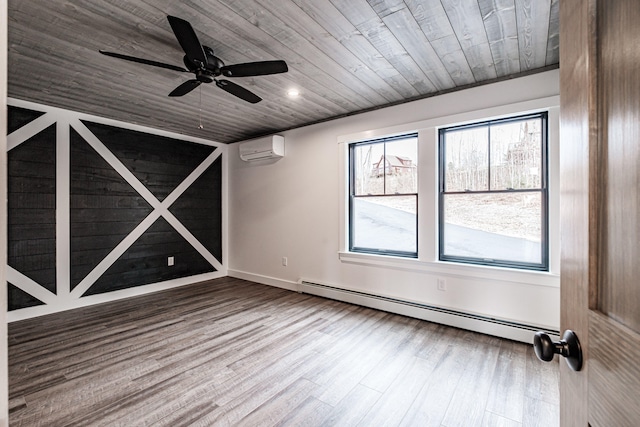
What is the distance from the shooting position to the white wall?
2678 mm

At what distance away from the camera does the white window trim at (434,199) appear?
2553 millimetres

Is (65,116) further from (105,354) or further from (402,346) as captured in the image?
(402,346)

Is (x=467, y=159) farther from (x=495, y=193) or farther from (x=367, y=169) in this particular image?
(x=367, y=169)

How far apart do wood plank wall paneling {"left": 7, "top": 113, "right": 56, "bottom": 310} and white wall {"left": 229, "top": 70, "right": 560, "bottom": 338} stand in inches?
97.6

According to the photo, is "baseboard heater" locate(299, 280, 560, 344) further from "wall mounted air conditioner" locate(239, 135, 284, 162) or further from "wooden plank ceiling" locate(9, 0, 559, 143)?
"wooden plank ceiling" locate(9, 0, 559, 143)

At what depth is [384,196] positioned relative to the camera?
3672mm

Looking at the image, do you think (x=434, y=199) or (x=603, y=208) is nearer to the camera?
(x=603, y=208)

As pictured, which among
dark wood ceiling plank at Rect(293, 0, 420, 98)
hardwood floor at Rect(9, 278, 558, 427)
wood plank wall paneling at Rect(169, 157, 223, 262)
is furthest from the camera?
wood plank wall paneling at Rect(169, 157, 223, 262)

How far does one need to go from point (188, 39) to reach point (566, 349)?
7.56ft

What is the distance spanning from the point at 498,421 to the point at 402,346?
3.12 feet

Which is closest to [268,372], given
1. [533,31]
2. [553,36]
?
[533,31]

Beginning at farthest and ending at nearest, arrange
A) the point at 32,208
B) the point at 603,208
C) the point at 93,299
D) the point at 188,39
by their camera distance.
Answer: the point at 93,299
the point at 32,208
the point at 188,39
the point at 603,208

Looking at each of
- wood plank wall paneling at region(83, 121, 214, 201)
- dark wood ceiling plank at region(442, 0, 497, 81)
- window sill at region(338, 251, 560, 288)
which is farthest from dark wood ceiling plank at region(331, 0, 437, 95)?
wood plank wall paneling at region(83, 121, 214, 201)

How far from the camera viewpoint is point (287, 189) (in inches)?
179
